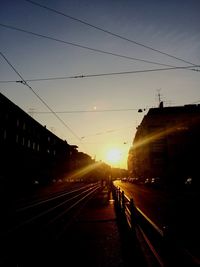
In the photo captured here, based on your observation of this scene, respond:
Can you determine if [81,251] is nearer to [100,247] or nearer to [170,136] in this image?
[100,247]

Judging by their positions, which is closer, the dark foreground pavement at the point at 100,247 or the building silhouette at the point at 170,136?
the dark foreground pavement at the point at 100,247

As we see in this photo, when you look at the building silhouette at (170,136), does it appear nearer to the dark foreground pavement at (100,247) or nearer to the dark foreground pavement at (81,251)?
the dark foreground pavement at (100,247)

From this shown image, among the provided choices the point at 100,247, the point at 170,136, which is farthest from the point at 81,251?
the point at 170,136

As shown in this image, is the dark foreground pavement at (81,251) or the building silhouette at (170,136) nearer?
the dark foreground pavement at (81,251)

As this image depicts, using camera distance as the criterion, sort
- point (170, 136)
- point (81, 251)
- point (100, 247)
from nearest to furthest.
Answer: point (81, 251) < point (100, 247) < point (170, 136)

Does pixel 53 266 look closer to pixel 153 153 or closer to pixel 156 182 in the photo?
pixel 156 182

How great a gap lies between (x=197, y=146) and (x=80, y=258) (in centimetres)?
5078

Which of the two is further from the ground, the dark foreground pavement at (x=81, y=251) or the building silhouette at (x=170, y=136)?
the building silhouette at (x=170, y=136)

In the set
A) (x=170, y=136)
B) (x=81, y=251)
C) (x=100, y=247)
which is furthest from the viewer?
(x=170, y=136)

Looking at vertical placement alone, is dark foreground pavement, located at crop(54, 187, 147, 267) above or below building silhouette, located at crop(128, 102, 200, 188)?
below

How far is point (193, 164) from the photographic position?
164 ft

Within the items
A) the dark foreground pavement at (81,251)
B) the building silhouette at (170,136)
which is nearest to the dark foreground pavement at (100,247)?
the dark foreground pavement at (81,251)

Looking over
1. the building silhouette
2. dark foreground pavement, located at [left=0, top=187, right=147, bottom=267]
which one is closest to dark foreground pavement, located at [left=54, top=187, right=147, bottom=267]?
dark foreground pavement, located at [left=0, top=187, right=147, bottom=267]

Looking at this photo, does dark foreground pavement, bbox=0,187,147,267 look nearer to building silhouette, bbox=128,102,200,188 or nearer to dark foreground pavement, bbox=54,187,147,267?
dark foreground pavement, bbox=54,187,147,267
